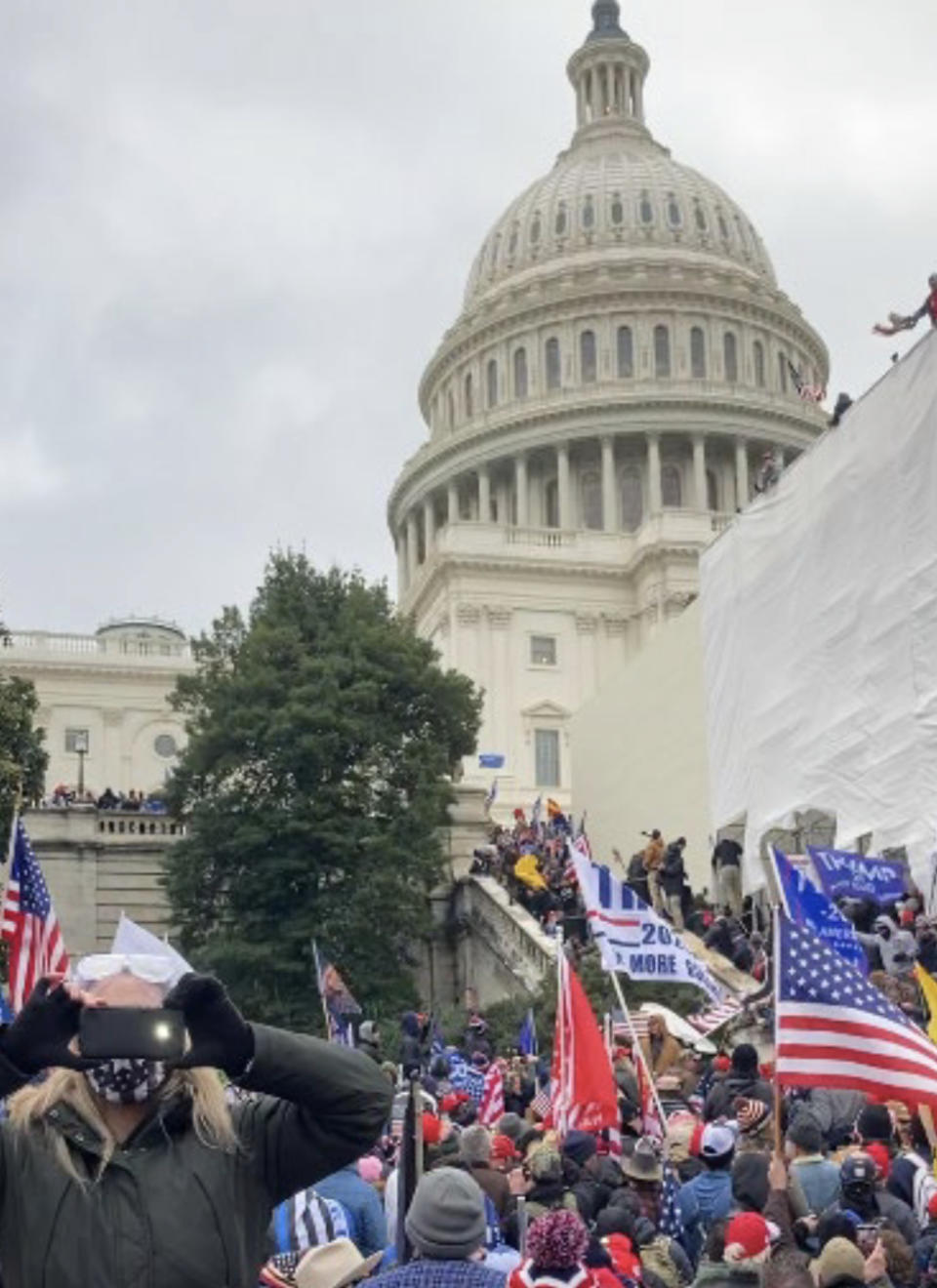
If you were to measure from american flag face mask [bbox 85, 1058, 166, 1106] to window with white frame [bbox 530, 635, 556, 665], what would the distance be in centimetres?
6953

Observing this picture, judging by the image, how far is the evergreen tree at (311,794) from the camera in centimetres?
3638

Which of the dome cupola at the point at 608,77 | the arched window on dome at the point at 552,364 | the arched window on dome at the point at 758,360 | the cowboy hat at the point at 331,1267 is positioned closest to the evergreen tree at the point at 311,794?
the cowboy hat at the point at 331,1267

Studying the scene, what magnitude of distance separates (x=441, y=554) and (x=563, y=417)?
62.5 feet

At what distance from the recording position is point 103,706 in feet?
256

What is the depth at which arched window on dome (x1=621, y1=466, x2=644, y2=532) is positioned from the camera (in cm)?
8912

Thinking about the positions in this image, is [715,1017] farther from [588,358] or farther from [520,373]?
[520,373]

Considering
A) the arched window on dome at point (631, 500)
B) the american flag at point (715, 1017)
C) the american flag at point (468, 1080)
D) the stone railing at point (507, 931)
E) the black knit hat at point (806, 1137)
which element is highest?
the arched window on dome at point (631, 500)

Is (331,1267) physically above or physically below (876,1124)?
below

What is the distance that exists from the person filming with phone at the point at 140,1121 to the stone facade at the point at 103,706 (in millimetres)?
73429

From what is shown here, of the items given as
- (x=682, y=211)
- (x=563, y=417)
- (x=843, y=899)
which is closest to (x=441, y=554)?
(x=563, y=417)

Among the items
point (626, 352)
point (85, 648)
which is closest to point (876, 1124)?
point (85, 648)

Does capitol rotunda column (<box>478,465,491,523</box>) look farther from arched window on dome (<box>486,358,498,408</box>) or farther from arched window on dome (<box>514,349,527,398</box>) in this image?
arched window on dome (<box>486,358,498,408</box>)

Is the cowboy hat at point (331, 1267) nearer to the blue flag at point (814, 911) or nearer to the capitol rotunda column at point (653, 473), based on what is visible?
the blue flag at point (814, 911)

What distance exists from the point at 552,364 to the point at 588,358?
1.76 meters
